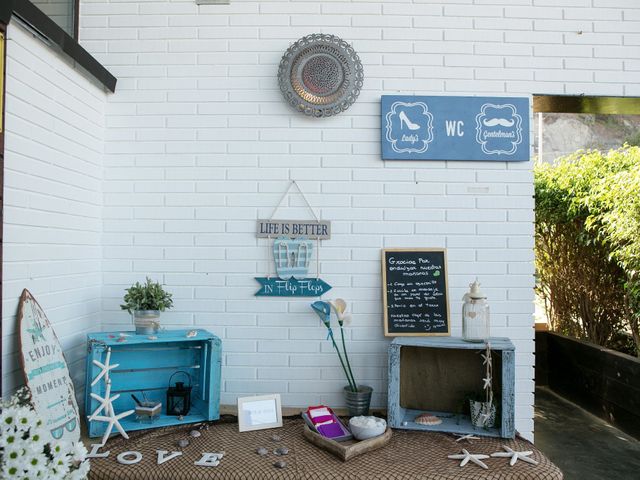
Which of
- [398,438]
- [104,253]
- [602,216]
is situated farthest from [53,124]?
[602,216]

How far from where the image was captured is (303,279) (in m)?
3.05

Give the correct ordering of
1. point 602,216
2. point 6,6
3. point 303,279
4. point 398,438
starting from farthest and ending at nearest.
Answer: point 602,216
point 303,279
point 398,438
point 6,6

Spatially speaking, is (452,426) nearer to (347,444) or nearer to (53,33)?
(347,444)

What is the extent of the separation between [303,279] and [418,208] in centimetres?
74

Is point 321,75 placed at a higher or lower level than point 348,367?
higher

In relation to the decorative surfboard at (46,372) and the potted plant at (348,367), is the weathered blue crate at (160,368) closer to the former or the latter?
the decorative surfboard at (46,372)

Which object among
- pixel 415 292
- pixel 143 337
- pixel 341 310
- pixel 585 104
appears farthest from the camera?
pixel 585 104

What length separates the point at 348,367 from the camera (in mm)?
2971

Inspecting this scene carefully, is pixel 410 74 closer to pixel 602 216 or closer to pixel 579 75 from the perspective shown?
pixel 579 75

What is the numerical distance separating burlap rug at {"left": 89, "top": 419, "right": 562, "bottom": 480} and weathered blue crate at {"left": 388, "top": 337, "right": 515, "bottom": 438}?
18 cm

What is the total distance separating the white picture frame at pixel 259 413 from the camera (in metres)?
2.67

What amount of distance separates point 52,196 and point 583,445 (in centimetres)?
376

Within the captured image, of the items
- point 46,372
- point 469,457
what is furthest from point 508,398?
point 46,372

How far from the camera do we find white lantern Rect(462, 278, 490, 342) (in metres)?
2.75
